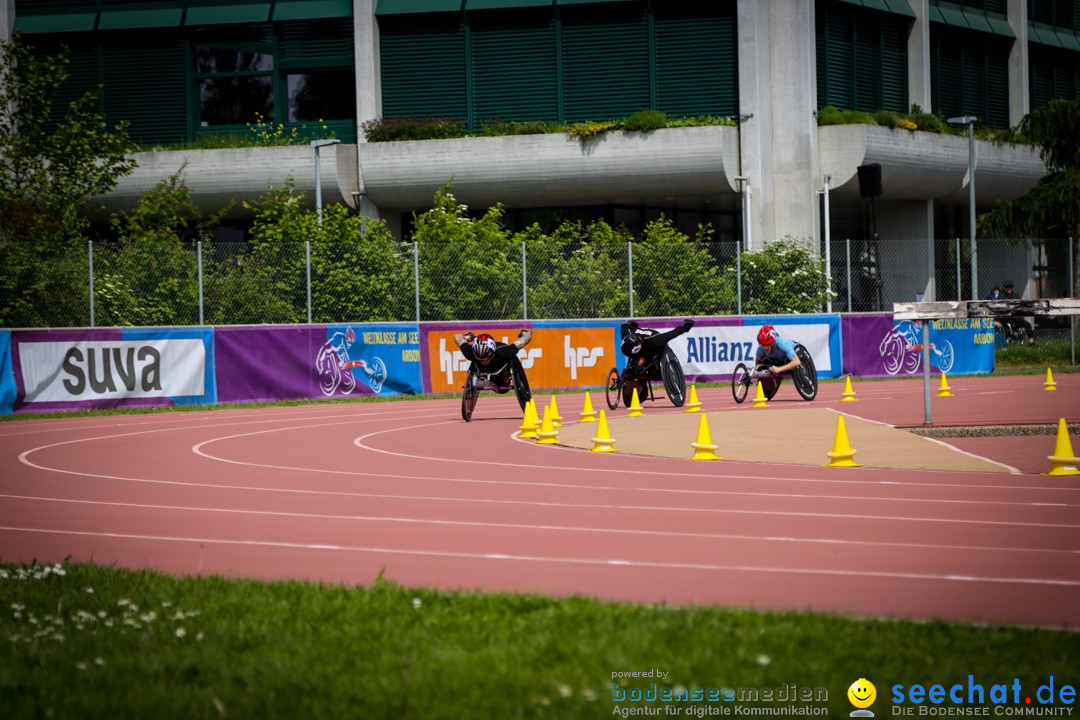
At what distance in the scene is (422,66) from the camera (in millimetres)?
42562

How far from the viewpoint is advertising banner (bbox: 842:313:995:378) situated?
3403 centimetres

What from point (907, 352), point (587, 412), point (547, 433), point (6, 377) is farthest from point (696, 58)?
point (547, 433)

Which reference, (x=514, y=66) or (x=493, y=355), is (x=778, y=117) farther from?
(x=493, y=355)

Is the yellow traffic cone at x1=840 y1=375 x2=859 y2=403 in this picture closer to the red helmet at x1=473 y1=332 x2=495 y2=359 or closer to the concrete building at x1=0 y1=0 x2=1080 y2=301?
the red helmet at x1=473 y1=332 x2=495 y2=359

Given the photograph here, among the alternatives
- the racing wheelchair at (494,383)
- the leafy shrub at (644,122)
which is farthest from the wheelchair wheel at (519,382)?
the leafy shrub at (644,122)

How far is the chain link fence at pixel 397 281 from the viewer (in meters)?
27.2

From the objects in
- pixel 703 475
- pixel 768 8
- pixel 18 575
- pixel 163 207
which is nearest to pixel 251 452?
pixel 703 475

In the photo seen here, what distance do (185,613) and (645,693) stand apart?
2953mm

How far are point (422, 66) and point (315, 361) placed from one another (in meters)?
16.4

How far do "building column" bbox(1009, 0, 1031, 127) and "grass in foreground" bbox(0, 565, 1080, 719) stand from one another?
155 ft

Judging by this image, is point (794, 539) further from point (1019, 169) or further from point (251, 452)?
point (1019, 169)

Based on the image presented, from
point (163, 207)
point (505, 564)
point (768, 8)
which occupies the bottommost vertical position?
point (505, 564)

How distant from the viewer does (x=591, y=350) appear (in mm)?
31406

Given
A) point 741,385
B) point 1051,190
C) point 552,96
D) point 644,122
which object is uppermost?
point 552,96
